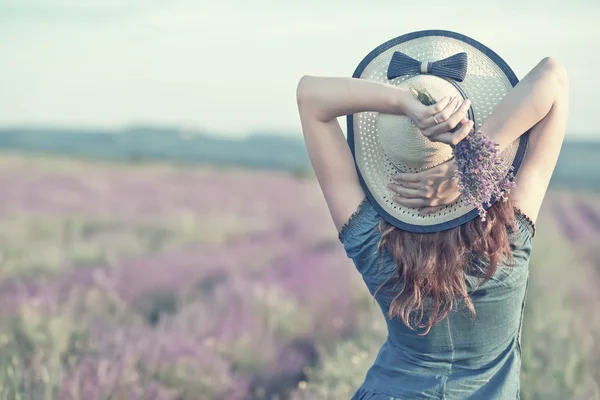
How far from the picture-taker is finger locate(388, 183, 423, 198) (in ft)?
7.02

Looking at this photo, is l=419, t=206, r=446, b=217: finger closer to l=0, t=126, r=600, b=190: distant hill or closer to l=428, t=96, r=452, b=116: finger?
l=428, t=96, r=452, b=116: finger

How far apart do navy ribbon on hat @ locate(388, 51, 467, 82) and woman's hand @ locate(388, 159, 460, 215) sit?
218 millimetres

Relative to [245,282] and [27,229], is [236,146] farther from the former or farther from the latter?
[245,282]

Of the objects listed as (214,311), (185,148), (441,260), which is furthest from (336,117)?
(185,148)

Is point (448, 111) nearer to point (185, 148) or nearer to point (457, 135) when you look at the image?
point (457, 135)

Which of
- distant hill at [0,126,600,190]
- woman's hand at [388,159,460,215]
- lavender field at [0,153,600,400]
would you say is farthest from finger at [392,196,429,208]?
distant hill at [0,126,600,190]

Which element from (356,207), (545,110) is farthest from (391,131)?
(545,110)

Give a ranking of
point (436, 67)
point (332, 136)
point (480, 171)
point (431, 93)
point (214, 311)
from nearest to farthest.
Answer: point (480, 171)
point (431, 93)
point (436, 67)
point (332, 136)
point (214, 311)

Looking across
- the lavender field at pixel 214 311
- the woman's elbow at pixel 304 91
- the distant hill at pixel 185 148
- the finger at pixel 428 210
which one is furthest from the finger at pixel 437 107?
the distant hill at pixel 185 148

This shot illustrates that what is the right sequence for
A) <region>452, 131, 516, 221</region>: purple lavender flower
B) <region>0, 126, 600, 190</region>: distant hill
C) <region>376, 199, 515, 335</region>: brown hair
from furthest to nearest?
<region>0, 126, 600, 190</region>: distant hill
<region>376, 199, 515, 335</region>: brown hair
<region>452, 131, 516, 221</region>: purple lavender flower

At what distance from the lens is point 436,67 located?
7.03ft

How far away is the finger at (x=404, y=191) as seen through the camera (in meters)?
2.14

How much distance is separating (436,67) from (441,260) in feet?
1.58

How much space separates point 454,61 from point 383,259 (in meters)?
0.53
